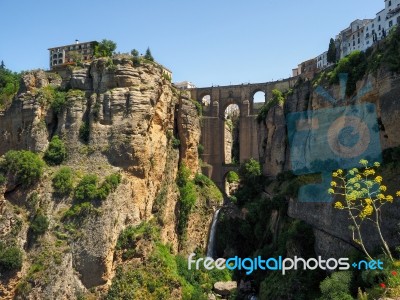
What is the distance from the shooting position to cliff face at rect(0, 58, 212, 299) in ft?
101

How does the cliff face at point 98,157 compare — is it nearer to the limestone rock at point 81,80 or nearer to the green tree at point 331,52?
the limestone rock at point 81,80

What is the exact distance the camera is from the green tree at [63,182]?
1287 inches

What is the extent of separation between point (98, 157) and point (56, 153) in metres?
3.10

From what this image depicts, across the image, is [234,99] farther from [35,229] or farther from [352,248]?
[352,248]

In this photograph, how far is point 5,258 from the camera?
29.6m

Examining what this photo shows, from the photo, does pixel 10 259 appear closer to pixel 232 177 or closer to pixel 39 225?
pixel 39 225

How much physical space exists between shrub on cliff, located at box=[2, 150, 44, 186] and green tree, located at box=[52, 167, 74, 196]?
4.35 ft

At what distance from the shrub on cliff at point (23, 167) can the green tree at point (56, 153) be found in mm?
1199

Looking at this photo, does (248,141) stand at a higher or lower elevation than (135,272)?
higher

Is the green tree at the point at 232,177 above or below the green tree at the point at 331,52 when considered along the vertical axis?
below

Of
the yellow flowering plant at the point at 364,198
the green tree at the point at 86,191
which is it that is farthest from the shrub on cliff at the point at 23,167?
the yellow flowering plant at the point at 364,198

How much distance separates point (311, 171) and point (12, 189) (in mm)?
19725

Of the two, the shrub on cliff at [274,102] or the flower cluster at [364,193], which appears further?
the shrub on cliff at [274,102]

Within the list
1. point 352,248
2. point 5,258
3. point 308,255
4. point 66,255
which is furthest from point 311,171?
point 5,258
